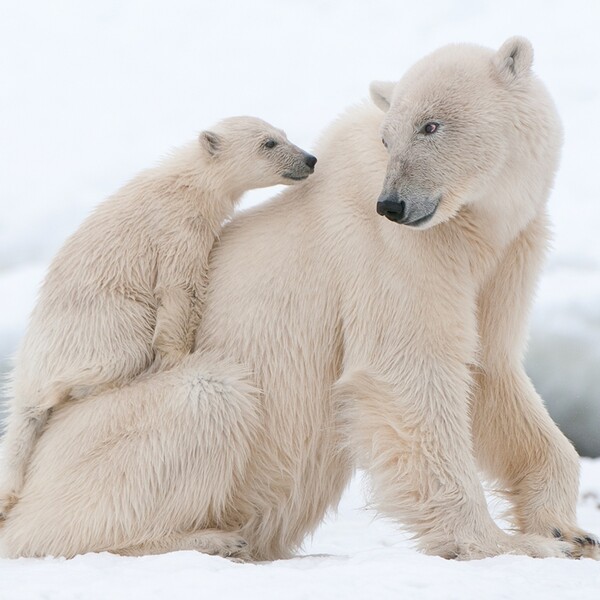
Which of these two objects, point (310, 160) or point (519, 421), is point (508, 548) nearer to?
point (519, 421)

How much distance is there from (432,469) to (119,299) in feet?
4.83

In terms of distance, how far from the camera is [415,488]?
3.97m

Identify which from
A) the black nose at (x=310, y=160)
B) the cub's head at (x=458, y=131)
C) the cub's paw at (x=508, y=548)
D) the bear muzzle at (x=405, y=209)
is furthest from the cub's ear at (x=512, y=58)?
the cub's paw at (x=508, y=548)

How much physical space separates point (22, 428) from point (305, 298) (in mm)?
1330

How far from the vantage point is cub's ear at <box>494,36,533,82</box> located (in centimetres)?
403

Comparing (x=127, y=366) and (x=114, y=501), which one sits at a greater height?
(x=127, y=366)

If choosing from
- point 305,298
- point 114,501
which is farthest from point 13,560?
point 305,298

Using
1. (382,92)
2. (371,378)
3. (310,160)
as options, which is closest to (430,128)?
(382,92)

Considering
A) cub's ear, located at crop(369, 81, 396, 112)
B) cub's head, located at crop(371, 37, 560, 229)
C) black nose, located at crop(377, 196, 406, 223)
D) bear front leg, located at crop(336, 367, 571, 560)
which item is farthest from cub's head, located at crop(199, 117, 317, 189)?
bear front leg, located at crop(336, 367, 571, 560)

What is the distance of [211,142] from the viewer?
4.75 metres

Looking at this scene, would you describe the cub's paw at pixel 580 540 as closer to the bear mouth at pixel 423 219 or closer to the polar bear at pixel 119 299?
the bear mouth at pixel 423 219

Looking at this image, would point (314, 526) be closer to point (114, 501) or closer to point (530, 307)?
point (114, 501)

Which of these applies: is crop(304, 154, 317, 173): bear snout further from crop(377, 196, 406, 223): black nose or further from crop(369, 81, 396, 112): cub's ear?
crop(377, 196, 406, 223): black nose

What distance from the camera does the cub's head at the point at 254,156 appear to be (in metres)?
4.63
